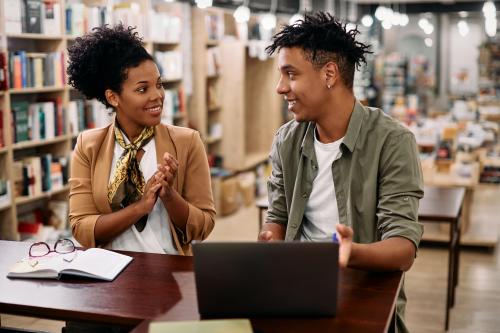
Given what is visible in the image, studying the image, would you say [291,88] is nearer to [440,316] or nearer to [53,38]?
[440,316]

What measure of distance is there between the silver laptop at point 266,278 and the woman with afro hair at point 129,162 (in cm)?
74

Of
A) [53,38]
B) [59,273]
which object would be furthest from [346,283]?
[53,38]

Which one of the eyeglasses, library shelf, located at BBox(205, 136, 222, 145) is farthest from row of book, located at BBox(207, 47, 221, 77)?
the eyeglasses

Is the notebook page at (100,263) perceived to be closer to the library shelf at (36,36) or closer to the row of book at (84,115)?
the library shelf at (36,36)

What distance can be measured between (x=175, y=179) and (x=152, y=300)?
753 millimetres

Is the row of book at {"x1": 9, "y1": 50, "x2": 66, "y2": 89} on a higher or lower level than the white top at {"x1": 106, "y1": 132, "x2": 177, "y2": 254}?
higher

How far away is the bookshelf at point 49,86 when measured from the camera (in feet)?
14.7

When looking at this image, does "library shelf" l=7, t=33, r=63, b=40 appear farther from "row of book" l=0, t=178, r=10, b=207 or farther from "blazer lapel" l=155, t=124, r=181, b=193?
"blazer lapel" l=155, t=124, r=181, b=193

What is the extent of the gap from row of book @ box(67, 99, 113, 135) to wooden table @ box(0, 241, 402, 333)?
127 inches

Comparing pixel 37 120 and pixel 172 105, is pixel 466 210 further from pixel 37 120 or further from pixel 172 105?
pixel 37 120

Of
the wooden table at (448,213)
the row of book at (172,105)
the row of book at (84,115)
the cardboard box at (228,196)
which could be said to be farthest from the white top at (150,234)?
the cardboard box at (228,196)

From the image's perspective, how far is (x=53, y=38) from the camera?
488cm

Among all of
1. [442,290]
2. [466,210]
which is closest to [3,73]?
[442,290]

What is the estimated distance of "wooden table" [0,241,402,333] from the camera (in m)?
1.53
